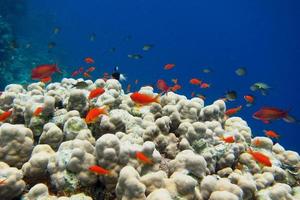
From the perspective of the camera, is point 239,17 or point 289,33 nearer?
point 289,33

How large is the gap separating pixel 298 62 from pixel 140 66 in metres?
58.0

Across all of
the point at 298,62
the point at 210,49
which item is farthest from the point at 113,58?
the point at 298,62

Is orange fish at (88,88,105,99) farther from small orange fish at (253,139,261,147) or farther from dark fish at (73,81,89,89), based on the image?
small orange fish at (253,139,261,147)

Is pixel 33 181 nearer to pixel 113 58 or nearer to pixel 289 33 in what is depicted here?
pixel 113 58

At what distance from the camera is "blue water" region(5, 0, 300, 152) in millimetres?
101250

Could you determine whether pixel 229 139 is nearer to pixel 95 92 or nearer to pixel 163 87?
pixel 95 92

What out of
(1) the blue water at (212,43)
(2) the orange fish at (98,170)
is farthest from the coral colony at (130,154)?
(1) the blue water at (212,43)

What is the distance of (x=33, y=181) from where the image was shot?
3703 millimetres

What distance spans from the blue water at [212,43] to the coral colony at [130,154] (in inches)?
3422

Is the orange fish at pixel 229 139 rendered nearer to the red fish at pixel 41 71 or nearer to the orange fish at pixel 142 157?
the orange fish at pixel 142 157

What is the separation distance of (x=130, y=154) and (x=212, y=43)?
12904cm

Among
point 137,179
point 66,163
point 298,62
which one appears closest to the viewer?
point 137,179

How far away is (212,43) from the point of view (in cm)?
12731

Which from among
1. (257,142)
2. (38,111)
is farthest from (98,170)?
(257,142)
